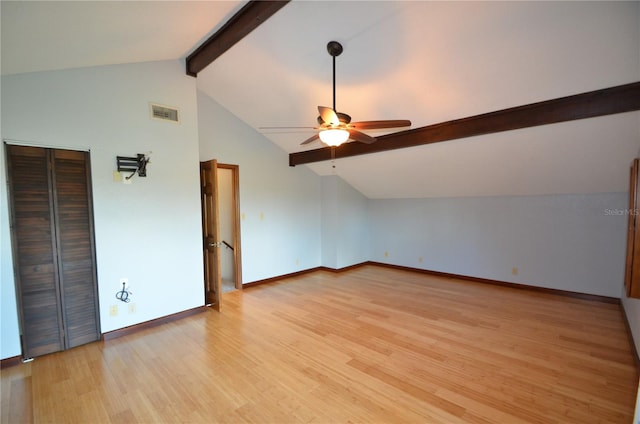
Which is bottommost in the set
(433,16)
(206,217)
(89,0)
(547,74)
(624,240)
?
(624,240)

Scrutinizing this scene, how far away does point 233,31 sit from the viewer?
9.04 ft

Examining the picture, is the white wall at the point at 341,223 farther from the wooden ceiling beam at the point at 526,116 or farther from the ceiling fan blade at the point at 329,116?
the ceiling fan blade at the point at 329,116

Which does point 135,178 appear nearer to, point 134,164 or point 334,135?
point 134,164

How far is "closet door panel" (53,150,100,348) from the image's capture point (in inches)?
111

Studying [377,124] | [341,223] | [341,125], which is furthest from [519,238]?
[341,125]

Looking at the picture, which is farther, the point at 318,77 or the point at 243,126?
the point at 243,126

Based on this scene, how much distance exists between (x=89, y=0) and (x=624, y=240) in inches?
256

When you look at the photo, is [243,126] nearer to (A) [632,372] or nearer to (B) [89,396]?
(B) [89,396]

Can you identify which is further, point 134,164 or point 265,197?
point 265,197

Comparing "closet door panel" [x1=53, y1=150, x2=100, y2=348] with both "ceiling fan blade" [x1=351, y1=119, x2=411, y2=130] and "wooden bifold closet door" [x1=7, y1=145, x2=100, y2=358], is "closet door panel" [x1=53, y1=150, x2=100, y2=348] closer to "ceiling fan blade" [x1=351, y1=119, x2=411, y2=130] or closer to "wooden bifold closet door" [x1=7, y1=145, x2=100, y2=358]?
"wooden bifold closet door" [x1=7, y1=145, x2=100, y2=358]

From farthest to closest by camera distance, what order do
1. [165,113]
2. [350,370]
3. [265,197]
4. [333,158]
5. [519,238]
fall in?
[265,197], [333,158], [519,238], [165,113], [350,370]

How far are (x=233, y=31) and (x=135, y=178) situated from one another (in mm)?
1981

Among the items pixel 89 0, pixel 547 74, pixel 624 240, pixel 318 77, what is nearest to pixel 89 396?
pixel 89 0

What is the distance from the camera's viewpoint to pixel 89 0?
1871 mm
